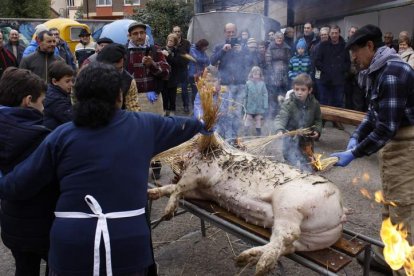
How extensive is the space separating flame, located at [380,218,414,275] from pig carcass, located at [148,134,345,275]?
1.08ft

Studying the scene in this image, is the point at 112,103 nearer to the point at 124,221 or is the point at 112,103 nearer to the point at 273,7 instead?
the point at 124,221

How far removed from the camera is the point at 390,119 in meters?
2.70

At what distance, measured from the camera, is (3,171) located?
2248 millimetres

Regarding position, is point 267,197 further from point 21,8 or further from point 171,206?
point 21,8

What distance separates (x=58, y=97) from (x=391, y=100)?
2599mm

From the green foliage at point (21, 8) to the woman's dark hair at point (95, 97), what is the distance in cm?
2513

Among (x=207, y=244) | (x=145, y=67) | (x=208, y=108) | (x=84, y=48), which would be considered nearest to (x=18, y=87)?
(x=208, y=108)

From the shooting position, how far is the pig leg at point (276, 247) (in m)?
2.29

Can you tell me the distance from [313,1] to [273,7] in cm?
175

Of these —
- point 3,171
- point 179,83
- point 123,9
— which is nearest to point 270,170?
point 3,171

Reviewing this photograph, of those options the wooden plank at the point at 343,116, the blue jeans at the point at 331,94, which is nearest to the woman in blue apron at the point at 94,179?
the wooden plank at the point at 343,116

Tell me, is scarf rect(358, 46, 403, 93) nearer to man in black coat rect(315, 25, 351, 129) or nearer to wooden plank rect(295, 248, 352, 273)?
wooden plank rect(295, 248, 352, 273)

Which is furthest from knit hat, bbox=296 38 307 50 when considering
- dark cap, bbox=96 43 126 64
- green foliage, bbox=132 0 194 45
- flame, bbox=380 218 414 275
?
green foliage, bbox=132 0 194 45

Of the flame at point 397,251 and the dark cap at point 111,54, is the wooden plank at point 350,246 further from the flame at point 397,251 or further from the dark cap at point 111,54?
the dark cap at point 111,54
